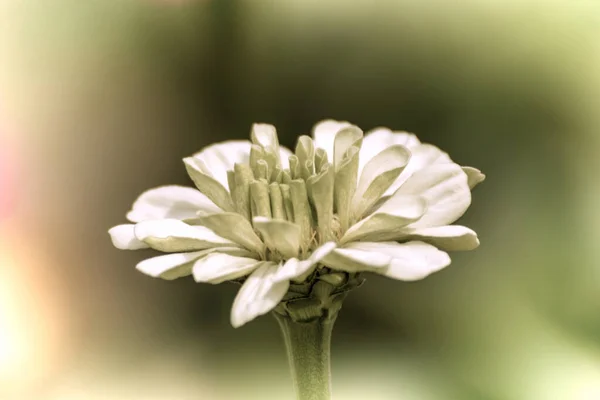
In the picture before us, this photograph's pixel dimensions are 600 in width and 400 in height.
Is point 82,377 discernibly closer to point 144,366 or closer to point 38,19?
point 144,366

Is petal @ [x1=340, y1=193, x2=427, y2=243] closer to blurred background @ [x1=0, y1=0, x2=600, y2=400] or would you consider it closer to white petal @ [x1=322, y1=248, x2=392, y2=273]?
white petal @ [x1=322, y1=248, x2=392, y2=273]

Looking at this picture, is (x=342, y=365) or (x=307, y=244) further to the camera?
(x=342, y=365)

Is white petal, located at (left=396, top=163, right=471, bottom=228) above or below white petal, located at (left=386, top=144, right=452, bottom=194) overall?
below

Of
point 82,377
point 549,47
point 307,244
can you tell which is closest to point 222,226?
point 307,244

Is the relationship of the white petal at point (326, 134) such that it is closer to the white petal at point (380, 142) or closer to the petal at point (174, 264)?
the white petal at point (380, 142)

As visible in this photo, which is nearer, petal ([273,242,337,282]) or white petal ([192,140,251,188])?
petal ([273,242,337,282])

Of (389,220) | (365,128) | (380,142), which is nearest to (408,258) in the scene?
(389,220)

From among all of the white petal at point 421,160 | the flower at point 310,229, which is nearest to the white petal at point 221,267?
the flower at point 310,229

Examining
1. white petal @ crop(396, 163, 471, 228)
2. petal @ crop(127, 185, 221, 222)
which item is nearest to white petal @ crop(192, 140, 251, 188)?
petal @ crop(127, 185, 221, 222)
